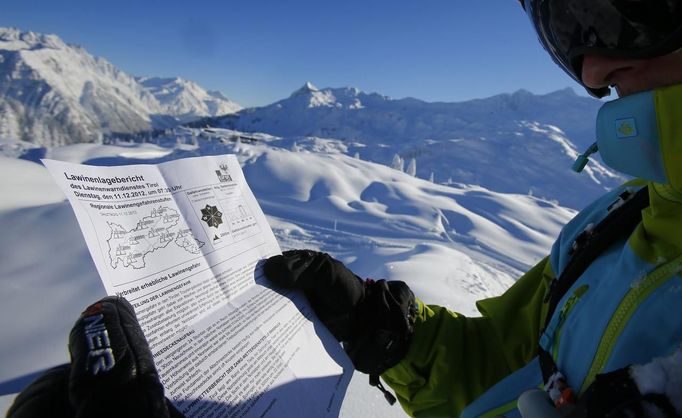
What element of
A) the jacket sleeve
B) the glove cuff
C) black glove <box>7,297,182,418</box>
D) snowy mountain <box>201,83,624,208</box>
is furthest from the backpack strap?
snowy mountain <box>201,83,624,208</box>

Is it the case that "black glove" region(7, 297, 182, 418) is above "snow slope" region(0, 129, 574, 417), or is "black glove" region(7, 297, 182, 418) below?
above

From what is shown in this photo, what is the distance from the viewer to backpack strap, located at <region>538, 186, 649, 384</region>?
103cm

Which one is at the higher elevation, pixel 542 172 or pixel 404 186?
pixel 404 186

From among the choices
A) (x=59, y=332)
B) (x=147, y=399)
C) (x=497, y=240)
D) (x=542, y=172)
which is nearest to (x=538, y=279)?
(x=147, y=399)

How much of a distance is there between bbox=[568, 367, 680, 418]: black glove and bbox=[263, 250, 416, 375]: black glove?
85 centimetres

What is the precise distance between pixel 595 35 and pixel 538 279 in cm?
86

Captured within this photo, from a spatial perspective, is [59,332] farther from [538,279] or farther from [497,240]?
[497,240]

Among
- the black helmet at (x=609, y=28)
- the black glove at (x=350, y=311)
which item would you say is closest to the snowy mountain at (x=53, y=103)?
the black glove at (x=350, y=311)

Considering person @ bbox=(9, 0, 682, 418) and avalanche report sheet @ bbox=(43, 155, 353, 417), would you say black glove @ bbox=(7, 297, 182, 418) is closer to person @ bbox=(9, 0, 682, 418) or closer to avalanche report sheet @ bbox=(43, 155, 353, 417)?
person @ bbox=(9, 0, 682, 418)

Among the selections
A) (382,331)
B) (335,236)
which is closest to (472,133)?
(335,236)

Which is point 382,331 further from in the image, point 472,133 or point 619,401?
point 472,133

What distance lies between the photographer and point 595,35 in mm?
908

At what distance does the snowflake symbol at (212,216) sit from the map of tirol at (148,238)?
0.28ft

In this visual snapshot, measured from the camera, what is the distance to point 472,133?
101188 millimetres
